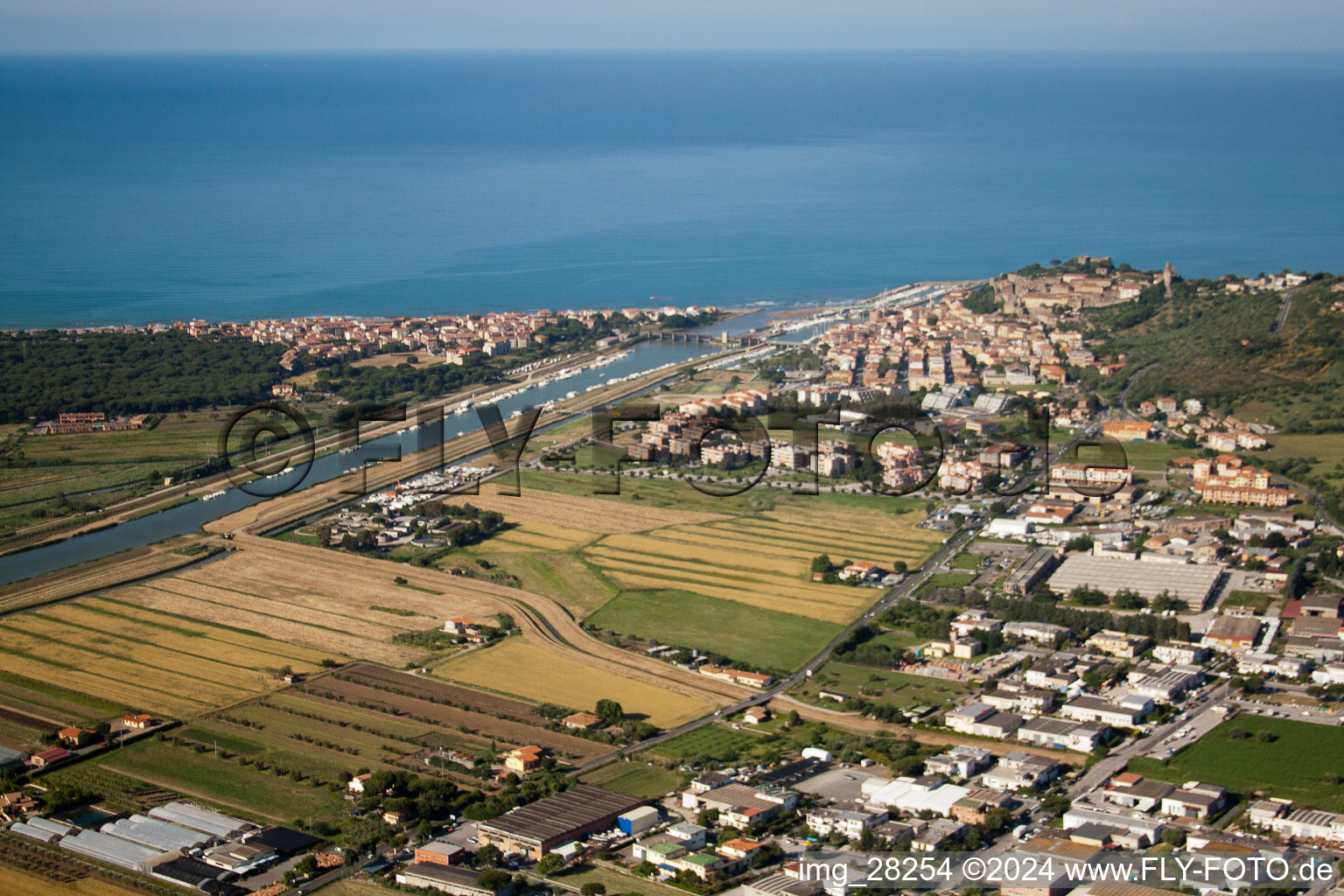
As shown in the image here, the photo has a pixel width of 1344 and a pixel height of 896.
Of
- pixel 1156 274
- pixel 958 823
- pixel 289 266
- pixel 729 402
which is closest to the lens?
pixel 958 823

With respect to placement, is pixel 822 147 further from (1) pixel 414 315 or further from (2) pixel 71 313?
(2) pixel 71 313

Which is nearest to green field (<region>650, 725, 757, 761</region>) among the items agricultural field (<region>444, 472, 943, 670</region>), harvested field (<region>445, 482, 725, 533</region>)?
agricultural field (<region>444, 472, 943, 670</region>)

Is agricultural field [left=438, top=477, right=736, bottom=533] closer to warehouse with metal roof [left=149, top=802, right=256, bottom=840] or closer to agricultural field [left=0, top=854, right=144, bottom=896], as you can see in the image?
warehouse with metal roof [left=149, top=802, right=256, bottom=840]

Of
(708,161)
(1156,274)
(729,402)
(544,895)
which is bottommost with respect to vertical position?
(544,895)

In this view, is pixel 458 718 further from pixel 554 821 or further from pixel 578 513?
pixel 578 513

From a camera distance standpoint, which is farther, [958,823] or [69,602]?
[69,602]

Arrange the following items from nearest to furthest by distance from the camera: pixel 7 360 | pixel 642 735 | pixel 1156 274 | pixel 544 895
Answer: pixel 544 895
pixel 642 735
pixel 7 360
pixel 1156 274

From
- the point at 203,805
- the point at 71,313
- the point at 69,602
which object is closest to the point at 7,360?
the point at 71,313
